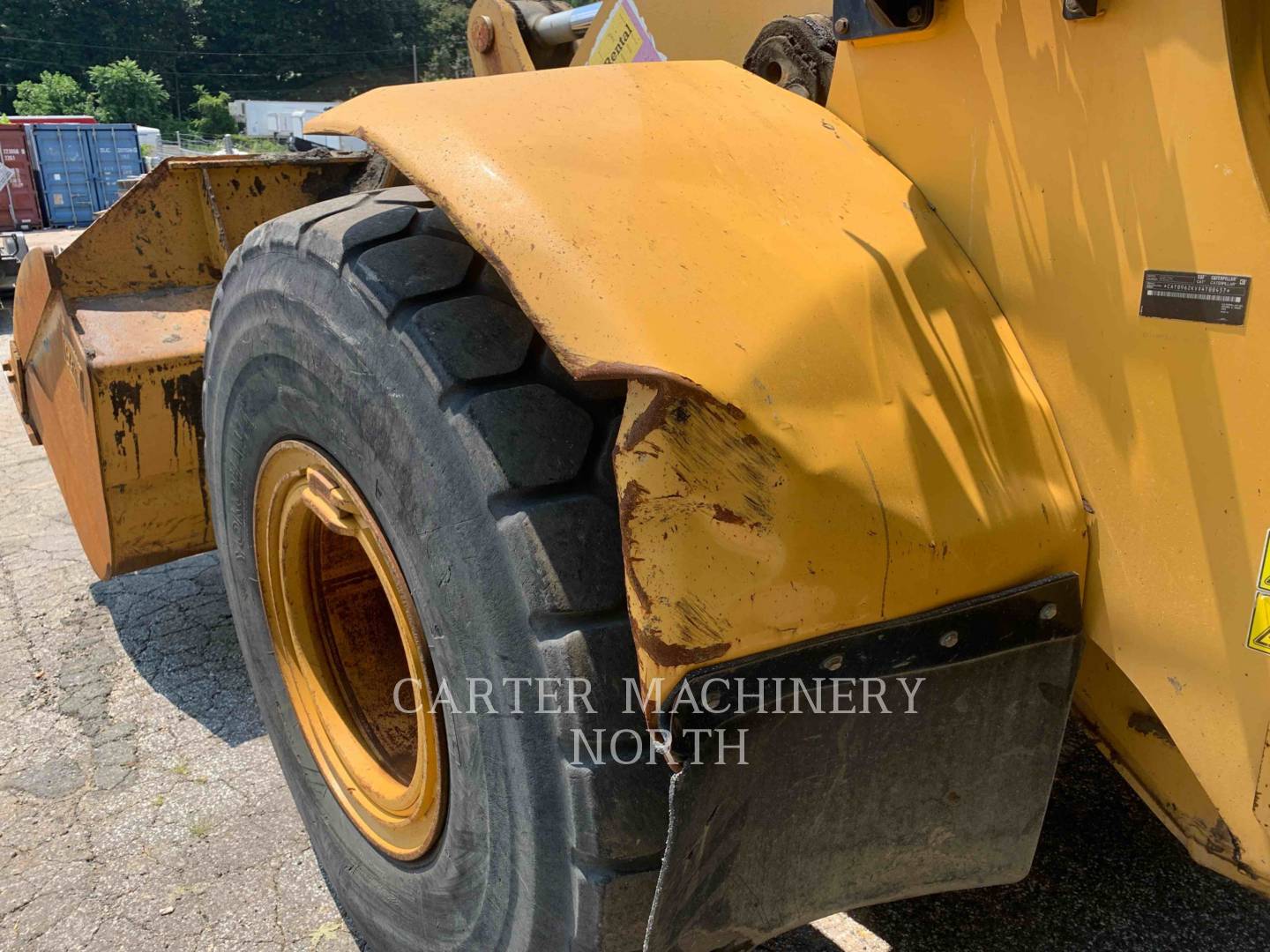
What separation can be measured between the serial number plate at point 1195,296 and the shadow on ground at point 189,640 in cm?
233

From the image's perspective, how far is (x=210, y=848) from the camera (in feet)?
7.06

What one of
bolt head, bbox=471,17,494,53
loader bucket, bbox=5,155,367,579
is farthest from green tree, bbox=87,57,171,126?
loader bucket, bbox=5,155,367,579

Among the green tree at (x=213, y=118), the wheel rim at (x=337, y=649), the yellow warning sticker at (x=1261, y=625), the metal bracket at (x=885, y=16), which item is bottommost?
the green tree at (x=213, y=118)

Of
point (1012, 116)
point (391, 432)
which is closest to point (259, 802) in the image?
point (391, 432)

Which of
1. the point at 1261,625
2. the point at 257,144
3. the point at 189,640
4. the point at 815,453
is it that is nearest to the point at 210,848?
the point at 189,640

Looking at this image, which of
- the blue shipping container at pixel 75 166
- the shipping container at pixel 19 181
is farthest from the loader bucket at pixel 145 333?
the blue shipping container at pixel 75 166

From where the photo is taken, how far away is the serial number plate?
0.95 meters

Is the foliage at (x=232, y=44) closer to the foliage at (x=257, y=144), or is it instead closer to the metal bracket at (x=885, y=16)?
the foliage at (x=257, y=144)

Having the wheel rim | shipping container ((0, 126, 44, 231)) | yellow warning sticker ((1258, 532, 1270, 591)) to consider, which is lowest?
shipping container ((0, 126, 44, 231))

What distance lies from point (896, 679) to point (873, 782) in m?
0.16

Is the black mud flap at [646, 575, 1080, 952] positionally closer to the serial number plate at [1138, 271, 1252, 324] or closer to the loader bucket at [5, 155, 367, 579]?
the serial number plate at [1138, 271, 1252, 324]

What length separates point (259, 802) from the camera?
230cm

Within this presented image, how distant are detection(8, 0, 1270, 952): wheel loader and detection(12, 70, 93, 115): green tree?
45584mm

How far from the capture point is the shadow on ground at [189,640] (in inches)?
105
